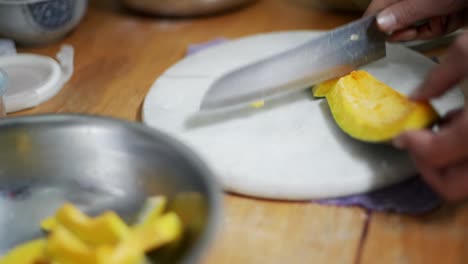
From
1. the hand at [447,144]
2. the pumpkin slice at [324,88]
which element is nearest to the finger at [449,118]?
the hand at [447,144]

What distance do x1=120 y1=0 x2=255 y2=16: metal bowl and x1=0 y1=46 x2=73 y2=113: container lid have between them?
20 cm

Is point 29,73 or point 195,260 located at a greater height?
point 195,260

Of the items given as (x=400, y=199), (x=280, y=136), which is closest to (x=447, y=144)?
(x=400, y=199)

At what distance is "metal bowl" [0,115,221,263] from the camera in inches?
24.8

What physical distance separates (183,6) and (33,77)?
325 mm

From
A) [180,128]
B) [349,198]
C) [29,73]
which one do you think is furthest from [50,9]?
[349,198]

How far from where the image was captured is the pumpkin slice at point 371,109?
661mm

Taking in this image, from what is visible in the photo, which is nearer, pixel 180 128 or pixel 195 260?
pixel 195 260

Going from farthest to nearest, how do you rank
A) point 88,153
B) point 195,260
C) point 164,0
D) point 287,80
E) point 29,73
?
1. point 164,0
2. point 29,73
3. point 287,80
4. point 88,153
5. point 195,260

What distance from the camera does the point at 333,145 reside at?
2.38ft

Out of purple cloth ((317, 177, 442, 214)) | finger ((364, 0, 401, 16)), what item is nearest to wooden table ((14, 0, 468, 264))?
purple cloth ((317, 177, 442, 214))

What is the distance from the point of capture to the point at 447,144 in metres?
0.57

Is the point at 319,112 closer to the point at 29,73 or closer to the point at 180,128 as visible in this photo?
the point at 180,128

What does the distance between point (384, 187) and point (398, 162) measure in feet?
0.11
